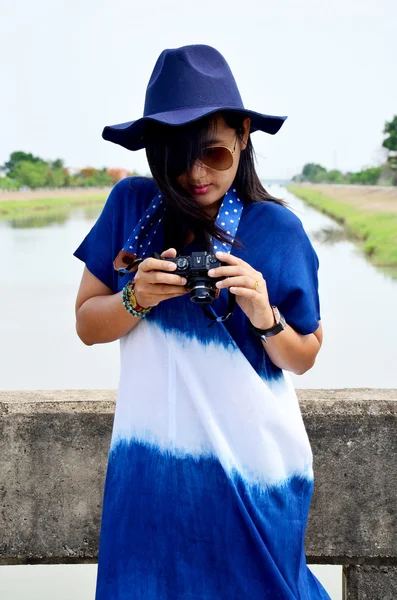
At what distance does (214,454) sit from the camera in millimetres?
1703

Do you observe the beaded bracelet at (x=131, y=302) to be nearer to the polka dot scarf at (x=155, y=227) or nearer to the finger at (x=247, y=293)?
the polka dot scarf at (x=155, y=227)

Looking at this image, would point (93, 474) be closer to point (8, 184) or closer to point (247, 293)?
point (247, 293)

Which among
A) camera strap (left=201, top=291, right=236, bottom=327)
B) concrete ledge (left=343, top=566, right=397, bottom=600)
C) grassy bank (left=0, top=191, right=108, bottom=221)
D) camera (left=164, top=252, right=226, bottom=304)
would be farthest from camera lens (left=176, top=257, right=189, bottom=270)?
grassy bank (left=0, top=191, right=108, bottom=221)

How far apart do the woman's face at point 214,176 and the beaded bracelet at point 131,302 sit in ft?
0.80

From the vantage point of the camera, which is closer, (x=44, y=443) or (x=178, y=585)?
(x=178, y=585)

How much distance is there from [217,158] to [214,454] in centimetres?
64

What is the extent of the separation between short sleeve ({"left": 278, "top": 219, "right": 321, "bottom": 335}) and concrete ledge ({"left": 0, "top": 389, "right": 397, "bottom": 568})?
33.2 inches

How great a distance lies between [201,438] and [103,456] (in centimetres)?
87

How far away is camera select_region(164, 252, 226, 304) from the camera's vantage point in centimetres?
152

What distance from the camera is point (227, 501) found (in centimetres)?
170

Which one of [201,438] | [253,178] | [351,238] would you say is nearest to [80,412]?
[201,438]

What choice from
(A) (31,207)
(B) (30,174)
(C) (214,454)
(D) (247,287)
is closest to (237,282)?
(D) (247,287)

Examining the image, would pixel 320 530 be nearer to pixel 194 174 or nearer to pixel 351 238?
pixel 194 174

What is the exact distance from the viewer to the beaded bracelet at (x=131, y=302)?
5.40 feet
